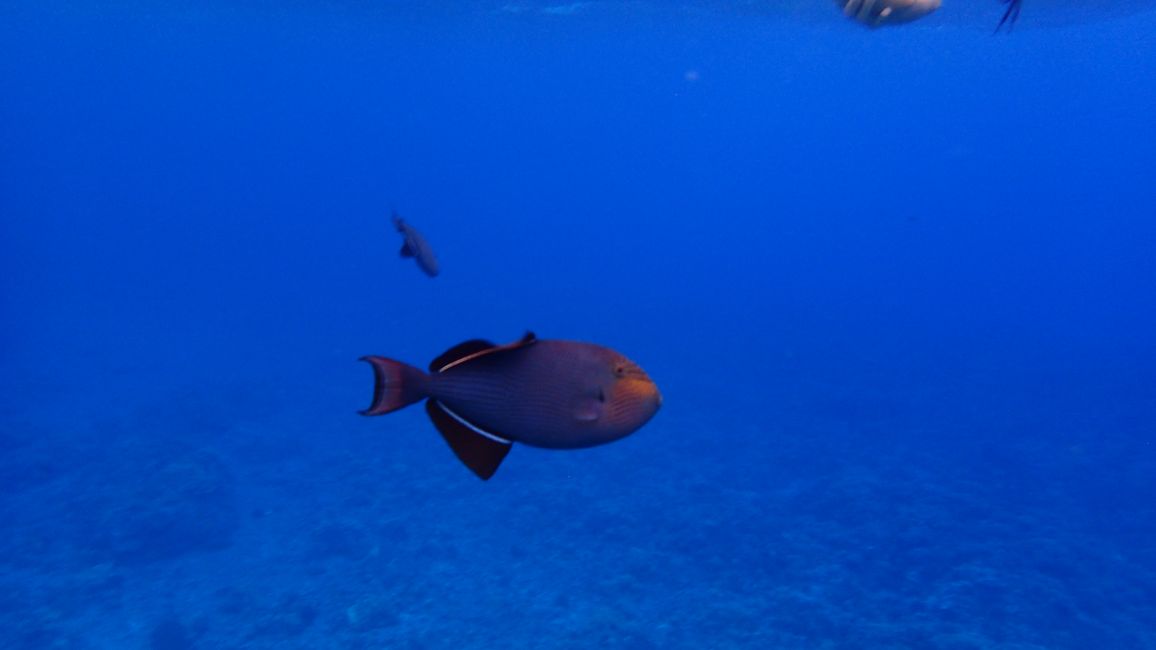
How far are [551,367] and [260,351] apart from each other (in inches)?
1055

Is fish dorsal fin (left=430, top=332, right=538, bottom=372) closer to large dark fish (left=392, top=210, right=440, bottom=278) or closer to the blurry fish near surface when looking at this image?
the blurry fish near surface

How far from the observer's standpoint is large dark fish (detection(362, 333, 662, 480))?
1636 millimetres

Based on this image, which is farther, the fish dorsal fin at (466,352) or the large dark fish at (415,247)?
the large dark fish at (415,247)

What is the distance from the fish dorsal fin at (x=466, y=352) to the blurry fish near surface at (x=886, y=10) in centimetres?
286

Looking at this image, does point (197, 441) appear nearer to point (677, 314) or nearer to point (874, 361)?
point (874, 361)

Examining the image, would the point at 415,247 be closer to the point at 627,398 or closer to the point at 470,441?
the point at 470,441

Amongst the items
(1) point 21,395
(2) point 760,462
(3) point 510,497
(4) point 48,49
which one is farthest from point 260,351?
(4) point 48,49

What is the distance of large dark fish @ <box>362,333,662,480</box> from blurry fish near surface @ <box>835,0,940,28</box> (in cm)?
275

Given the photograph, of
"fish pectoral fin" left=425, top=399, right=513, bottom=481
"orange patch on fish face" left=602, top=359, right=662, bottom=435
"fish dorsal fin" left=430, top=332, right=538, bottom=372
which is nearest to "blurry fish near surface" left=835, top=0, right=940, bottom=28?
"orange patch on fish face" left=602, top=359, right=662, bottom=435

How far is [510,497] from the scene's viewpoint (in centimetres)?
1205

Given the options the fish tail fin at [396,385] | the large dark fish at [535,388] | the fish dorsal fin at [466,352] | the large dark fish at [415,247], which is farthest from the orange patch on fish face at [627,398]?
the large dark fish at [415,247]

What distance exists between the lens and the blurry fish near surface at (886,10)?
338 cm

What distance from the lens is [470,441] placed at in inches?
67.8

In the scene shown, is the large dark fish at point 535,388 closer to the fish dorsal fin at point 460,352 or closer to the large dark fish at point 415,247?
the fish dorsal fin at point 460,352
